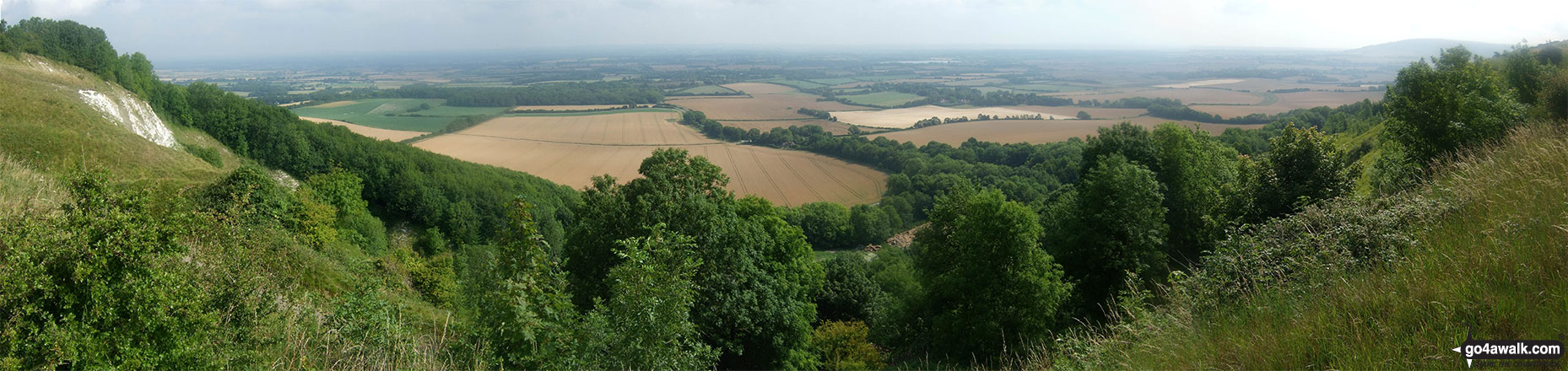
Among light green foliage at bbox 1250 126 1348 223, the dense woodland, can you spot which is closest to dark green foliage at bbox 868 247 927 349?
the dense woodland

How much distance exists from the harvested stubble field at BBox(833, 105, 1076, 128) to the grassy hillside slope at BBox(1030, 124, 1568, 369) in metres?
90.7

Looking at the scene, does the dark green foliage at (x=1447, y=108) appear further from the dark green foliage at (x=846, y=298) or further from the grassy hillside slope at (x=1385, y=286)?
the dark green foliage at (x=846, y=298)

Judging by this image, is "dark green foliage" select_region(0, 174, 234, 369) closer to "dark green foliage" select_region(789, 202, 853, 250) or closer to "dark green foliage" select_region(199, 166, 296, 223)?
"dark green foliage" select_region(199, 166, 296, 223)

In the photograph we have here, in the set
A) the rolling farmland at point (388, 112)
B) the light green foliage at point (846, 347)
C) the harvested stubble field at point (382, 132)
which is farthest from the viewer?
the rolling farmland at point (388, 112)

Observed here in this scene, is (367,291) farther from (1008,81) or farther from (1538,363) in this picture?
(1008,81)

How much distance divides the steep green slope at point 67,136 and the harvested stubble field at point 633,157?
3057 centimetres

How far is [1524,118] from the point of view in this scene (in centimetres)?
1304

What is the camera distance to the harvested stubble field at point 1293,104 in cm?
9144

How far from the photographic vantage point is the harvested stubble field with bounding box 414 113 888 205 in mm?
59625

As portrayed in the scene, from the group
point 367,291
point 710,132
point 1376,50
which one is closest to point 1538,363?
point 367,291

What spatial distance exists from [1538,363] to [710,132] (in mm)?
87511

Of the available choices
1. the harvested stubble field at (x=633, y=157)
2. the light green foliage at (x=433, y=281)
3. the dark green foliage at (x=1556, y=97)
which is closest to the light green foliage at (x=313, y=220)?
the light green foliage at (x=433, y=281)

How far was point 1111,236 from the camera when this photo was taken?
65.5 feet

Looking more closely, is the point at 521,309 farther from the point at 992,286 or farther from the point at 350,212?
the point at 350,212
